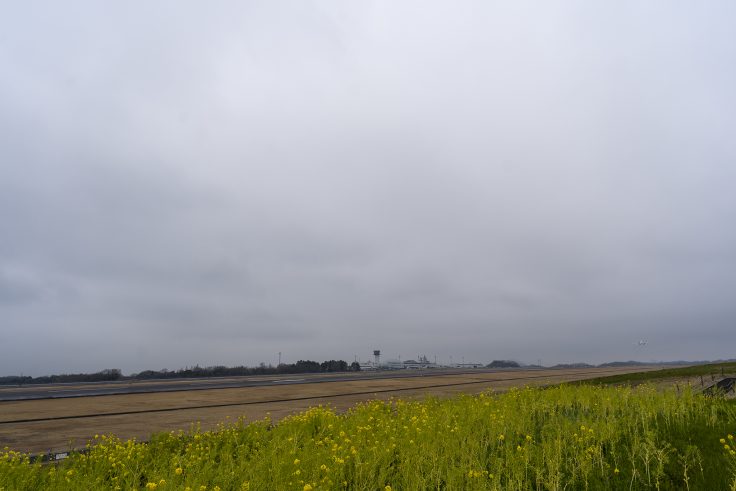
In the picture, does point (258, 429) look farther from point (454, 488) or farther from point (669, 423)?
point (669, 423)

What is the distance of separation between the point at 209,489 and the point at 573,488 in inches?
197

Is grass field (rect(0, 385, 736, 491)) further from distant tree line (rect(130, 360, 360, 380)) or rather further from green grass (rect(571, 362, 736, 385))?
distant tree line (rect(130, 360, 360, 380))

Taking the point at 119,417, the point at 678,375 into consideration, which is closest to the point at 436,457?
the point at 119,417

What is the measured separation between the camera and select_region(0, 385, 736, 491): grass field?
19.1 feet

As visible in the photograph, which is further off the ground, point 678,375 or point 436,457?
point 436,457

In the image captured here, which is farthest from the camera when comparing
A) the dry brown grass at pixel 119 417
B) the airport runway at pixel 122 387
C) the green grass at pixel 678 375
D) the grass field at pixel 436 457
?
the airport runway at pixel 122 387

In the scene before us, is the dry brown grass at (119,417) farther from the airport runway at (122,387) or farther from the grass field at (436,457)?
the airport runway at (122,387)

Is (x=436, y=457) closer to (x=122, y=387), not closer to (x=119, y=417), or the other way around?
(x=119, y=417)

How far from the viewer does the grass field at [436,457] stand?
582 centimetres

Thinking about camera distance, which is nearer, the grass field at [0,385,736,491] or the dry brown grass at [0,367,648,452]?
the grass field at [0,385,736,491]

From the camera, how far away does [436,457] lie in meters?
6.54

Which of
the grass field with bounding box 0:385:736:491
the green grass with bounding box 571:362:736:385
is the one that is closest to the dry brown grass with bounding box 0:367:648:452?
the grass field with bounding box 0:385:736:491

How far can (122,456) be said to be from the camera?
770 centimetres

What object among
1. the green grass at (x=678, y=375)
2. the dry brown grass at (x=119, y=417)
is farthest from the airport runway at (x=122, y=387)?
the green grass at (x=678, y=375)
